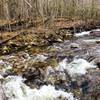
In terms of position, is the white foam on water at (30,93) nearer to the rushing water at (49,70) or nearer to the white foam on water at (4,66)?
the rushing water at (49,70)

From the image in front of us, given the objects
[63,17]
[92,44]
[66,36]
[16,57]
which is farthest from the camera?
[63,17]

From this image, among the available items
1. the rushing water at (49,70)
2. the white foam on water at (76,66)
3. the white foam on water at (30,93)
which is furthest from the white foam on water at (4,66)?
the white foam on water at (76,66)

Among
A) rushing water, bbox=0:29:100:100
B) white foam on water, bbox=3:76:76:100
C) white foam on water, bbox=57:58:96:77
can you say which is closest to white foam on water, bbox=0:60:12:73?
rushing water, bbox=0:29:100:100

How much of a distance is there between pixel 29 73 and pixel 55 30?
7820mm

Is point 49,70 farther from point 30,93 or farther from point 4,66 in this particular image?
point 4,66

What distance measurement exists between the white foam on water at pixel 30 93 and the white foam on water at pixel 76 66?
3.19ft

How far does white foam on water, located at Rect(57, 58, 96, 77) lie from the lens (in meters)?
8.34

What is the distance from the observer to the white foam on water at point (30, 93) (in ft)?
24.0

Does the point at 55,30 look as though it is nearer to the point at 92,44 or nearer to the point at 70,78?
the point at 92,44

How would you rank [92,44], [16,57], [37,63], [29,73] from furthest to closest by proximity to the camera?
[92,44] → [16,57] → [37,63] → [29,73]

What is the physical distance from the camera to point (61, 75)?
8219 millimetres

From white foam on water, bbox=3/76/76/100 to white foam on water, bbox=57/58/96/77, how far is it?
0.97 m

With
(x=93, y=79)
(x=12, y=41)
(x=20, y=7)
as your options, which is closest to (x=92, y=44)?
(x=12, y=41)

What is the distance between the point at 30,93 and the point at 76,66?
1977 millimetres
